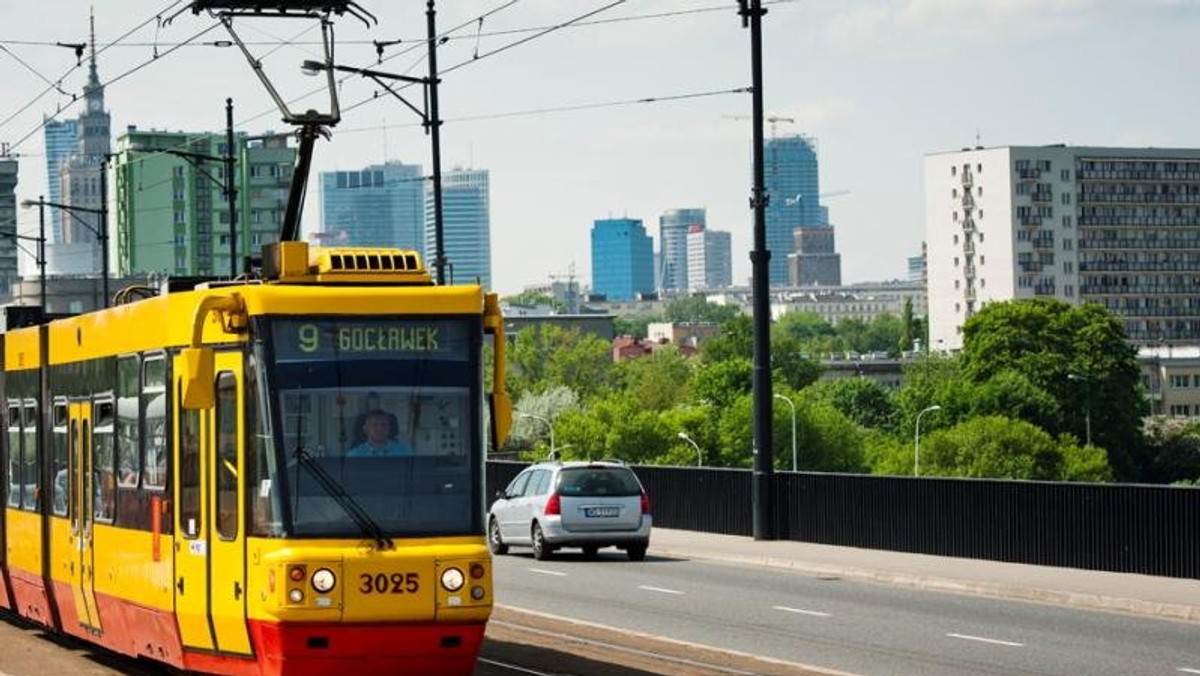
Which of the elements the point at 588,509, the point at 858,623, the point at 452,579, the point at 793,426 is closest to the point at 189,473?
the point at 452,579

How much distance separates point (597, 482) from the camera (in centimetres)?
3672

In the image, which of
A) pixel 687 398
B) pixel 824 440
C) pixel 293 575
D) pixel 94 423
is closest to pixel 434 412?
pixel 293 575

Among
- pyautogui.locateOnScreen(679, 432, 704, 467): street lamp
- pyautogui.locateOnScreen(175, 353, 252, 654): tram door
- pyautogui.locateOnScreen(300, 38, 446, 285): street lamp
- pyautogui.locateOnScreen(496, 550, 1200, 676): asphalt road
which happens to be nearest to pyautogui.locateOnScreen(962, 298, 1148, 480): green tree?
pyautogui.locateOnScreen(679, 432, 704, 467): street lamp

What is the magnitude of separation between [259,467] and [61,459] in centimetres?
604

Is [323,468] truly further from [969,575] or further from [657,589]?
[969,575]

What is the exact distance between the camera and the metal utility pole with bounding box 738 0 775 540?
3784 cm

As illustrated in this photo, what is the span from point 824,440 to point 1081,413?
50.6ft

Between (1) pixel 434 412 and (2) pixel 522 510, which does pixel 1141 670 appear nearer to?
(1) pixel 434 412

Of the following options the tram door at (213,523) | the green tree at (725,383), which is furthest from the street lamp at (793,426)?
the tram door at (213,523)

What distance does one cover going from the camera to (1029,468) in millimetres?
133375

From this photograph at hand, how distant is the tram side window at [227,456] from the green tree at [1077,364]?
133m

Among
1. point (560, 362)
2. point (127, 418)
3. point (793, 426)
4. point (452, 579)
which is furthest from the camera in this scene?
point (560, 362)

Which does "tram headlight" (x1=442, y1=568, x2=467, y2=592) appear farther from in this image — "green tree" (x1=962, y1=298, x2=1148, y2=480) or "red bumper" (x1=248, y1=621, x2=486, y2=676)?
"green tree" (x1=962, y1=298, x2=1148, y2=480)

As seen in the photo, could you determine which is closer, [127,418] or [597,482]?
[127,418]
